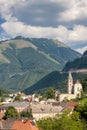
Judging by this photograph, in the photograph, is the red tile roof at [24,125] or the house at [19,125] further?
the red tile roof at [24,125]

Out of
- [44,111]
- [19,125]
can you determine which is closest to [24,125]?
[19,125]

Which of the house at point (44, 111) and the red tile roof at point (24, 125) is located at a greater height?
the house at point (44, 111)

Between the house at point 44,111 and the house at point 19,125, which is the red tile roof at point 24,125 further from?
the house at point 44,111

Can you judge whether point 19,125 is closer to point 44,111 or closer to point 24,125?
point 24,125

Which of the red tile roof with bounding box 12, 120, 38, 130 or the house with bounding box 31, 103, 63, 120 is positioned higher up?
the house with bounding box 31, 103, 63, 120

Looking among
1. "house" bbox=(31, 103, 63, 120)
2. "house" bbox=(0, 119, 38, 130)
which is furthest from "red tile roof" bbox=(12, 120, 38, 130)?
"house" bbox=(31, 103, 63, 120)

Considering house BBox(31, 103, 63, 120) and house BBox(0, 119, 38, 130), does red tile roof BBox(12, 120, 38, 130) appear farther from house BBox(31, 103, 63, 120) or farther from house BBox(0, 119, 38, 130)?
house BBox(31, 103, 63, 120)

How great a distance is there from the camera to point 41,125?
110 m

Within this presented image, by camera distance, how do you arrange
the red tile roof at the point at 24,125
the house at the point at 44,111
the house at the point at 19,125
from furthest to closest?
the house at the point at 44,111
the red tile roof at the point at 24,125
the house at the point at 19,125

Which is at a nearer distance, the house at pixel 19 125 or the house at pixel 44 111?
the house at pixel 19 125

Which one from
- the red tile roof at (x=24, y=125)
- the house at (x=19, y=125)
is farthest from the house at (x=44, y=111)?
the red tile roof at (x=24, y=125)

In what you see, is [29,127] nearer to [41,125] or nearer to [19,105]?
[41,125]

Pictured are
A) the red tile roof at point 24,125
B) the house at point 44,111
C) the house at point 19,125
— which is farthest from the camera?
the house at point 44,111

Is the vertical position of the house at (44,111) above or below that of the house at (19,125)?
above
